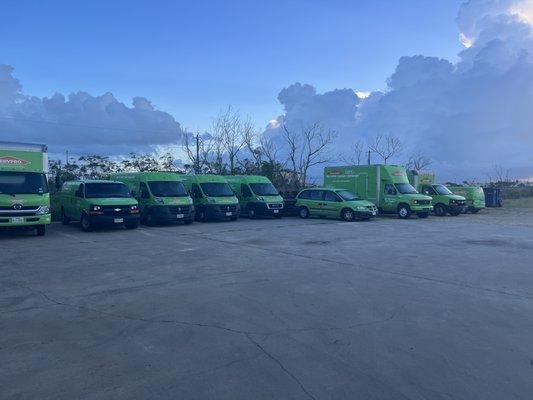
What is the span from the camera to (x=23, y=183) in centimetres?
1549

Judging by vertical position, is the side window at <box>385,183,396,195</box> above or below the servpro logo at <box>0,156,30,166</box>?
below

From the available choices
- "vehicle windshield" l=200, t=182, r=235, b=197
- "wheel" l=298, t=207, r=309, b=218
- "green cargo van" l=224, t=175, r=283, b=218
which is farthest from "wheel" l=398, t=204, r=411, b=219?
"vehicle windshield" l=200, t=182, r=235, b=197

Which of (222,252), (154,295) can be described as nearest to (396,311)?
(154,295)

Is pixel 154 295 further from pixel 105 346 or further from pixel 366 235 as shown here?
pixel 366 235

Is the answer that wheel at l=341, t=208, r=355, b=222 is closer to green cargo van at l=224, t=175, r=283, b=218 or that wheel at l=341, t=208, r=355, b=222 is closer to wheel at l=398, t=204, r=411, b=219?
green cargo van at l=224, t=175, r=283, b=218

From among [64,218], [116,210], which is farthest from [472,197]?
[64,218]

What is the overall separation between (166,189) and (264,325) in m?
15.1

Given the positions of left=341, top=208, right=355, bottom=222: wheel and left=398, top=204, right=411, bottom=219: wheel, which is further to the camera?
left=398, top=204, right=411, bottom=219: wheel

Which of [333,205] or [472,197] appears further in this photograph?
[472,197]

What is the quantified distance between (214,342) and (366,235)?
12237 mm

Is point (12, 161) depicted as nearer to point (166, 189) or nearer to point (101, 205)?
point (101, 205)

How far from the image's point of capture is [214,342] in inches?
214

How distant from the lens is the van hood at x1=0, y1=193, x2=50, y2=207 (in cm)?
1472

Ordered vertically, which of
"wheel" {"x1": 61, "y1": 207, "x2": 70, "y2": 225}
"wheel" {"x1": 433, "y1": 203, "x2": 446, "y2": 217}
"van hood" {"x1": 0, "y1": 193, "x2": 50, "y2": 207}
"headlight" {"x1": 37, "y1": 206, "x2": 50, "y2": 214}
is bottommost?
"wheel" {"x1": 433, "y1": 203, "x2": 446, "y2": 217}
